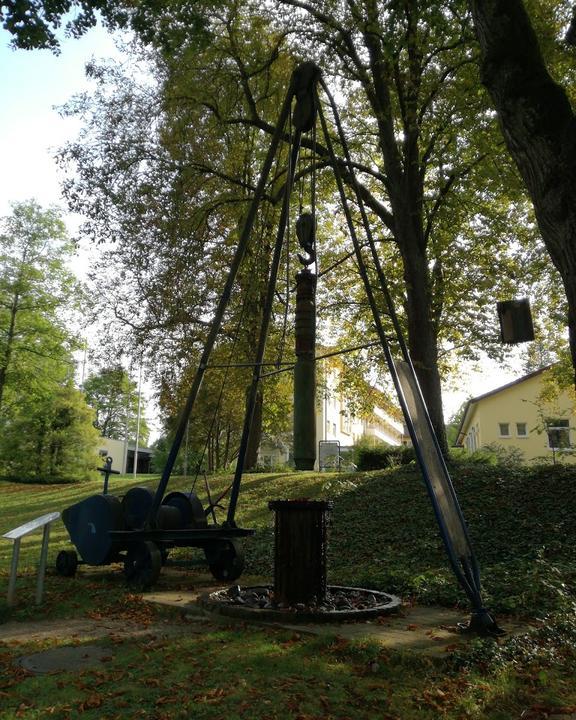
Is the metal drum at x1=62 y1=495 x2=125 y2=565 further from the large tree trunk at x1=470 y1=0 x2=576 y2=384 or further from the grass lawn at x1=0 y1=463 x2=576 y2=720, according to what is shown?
the large tree trunk at x1=470 y1=0 x2=576 y2=384

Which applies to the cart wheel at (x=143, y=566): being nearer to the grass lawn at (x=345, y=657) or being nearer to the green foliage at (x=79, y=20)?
the grass lawn at (x=345, y=657)

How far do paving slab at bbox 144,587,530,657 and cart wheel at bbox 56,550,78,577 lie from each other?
2.46m

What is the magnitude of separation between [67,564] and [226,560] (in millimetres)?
2176

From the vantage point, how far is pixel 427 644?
194 inches

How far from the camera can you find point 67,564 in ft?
28.5

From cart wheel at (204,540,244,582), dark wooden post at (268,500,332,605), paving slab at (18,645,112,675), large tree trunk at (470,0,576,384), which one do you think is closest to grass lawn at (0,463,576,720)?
paving slab at (18,645,112,675)

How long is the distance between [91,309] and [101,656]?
18854 mm

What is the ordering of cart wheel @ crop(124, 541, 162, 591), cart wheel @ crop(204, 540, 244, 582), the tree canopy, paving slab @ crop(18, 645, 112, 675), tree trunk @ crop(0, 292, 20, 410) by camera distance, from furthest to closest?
tree trunk @ crop(0, 292, 20, 410), the tree canopy, cart wheel @ crop(204, 540, 244, 582), cart wheel @ crop(124, 541, 162, 591), paving slab @ crop(18, 645, 112, 675)

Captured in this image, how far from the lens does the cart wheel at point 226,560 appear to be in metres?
8.34

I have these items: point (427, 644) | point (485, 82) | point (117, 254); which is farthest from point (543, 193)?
point (117, 254)

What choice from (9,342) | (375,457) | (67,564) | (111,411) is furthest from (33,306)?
(111,411)

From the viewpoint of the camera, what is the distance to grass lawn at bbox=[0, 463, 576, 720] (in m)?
3.82

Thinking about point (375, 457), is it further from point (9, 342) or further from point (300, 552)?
point (9, 342)

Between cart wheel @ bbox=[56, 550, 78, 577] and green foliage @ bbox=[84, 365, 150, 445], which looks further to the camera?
green foliage @ bbox=[84, 365, 150, 445]
